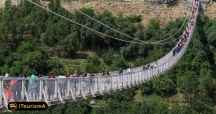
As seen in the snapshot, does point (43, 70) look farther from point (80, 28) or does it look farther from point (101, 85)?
point (101, 85)

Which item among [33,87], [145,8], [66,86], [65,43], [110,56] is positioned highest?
[145,8]

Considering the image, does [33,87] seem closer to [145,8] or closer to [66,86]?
[66,86]

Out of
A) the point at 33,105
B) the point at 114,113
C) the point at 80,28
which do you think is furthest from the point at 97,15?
the point at 33,105

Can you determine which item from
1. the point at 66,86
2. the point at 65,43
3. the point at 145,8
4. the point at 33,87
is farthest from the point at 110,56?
the point at 33,87

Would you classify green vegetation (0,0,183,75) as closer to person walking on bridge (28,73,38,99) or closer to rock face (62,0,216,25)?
rock face (62,0,216,25)

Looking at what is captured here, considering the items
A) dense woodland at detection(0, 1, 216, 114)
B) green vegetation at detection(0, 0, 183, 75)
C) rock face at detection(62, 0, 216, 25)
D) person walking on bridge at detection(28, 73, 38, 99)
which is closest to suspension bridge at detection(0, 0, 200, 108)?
person walking on bridge at detection(28, 73, 38, 99)

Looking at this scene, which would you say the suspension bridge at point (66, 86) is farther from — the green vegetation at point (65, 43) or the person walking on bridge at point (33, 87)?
the green vegetation at point (65, 43)
